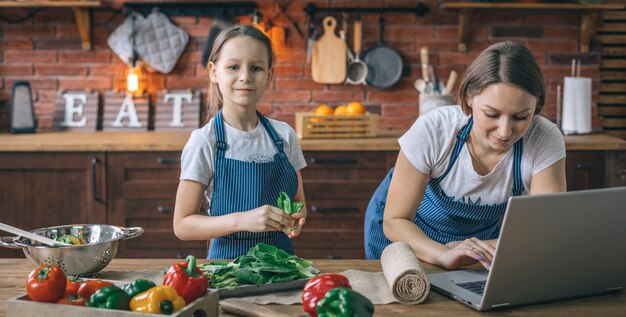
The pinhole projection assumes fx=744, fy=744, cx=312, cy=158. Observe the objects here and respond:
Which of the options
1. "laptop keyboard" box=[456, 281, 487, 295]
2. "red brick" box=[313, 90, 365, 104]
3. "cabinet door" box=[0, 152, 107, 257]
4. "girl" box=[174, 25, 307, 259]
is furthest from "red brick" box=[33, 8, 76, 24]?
"laptop keyboard" box=[456, 281, 487, 295]

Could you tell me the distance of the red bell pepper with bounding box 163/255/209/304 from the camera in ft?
4.54

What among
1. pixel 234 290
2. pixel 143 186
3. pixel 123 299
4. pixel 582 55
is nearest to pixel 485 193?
pixel 234 290

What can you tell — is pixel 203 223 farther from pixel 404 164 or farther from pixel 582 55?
pixel 582 55

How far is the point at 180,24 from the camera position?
13.9 feet

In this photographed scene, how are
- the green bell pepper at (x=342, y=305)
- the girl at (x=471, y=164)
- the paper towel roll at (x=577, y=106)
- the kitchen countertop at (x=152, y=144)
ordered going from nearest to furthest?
the green bell pepper at (x=342, y=305)
the girl at (x=471, y=164)
the kitchen countertop at (x=152, y=144)
the paper towel roll at (x=577, y=106)

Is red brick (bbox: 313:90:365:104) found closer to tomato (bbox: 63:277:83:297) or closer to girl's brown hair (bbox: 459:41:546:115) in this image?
girl's brown hair (bbox: 459:41:546:115)

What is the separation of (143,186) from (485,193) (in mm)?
1992

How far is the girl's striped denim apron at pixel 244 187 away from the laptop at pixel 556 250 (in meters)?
0.73

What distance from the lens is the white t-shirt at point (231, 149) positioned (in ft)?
7.04

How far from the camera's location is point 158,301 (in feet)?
4.28

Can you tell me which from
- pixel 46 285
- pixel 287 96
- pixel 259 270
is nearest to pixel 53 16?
pixel 287 96

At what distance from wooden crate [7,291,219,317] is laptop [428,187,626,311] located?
561 millimetres

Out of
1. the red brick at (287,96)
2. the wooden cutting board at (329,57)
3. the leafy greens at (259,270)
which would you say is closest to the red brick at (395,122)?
Answer: the wooden cutting board at (329,57)

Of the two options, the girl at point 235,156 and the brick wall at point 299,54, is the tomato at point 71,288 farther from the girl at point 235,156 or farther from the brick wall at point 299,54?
the brick wall at point 299,54
